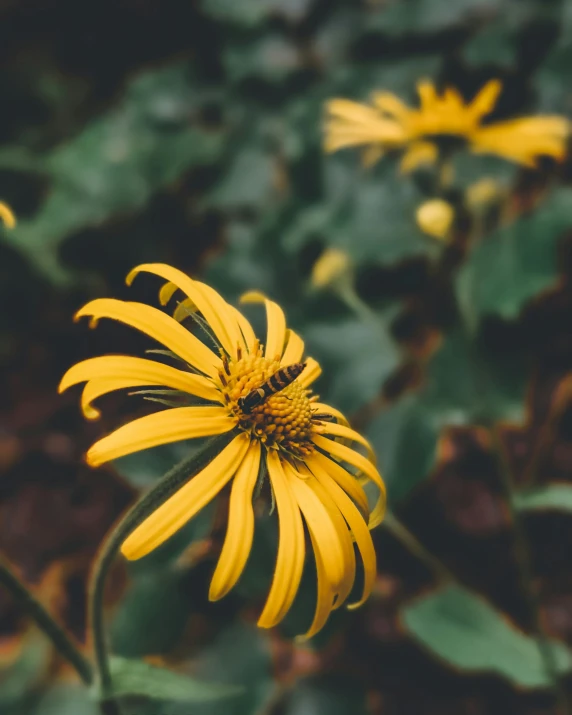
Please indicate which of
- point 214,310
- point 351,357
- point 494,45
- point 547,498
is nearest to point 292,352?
point 214,310

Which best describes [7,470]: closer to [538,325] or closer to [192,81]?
[192,81]

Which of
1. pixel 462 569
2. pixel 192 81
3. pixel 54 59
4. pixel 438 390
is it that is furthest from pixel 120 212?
pixel 462 569

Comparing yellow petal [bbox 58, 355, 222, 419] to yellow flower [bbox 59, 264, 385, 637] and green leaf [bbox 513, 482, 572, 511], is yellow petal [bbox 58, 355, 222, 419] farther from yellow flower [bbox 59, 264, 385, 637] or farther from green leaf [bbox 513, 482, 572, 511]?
green leaf [bbox 513, 482, 572, 511]

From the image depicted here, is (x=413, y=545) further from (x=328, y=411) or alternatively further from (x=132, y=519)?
(x=132, y=519)

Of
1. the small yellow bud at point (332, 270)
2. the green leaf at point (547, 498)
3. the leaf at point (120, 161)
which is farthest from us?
the leaf at point (120, 161)

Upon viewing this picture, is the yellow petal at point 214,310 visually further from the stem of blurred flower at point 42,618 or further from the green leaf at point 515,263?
the green leaf at point 515,263

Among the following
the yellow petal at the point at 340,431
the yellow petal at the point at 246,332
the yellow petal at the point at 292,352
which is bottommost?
the yellow petal at the point at 340,431

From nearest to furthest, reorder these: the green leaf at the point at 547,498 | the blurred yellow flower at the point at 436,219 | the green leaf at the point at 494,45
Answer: the green leaf at the point at 547,498 → the blurred yellow flower at the point at 436,219 → the green leaf at the point at 494,45

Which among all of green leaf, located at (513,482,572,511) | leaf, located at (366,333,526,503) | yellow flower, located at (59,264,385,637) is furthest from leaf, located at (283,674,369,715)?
yellow flower, located at (59,264,385,637)

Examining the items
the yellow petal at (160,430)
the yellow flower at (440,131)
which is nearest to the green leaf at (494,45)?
the yellow flower at (440,131)
